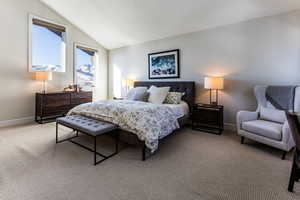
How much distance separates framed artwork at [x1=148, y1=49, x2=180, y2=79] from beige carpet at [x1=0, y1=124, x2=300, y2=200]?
2.42 m

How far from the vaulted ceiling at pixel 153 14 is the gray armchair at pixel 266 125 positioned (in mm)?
1616

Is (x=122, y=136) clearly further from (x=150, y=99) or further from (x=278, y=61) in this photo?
(x=278, y=61)

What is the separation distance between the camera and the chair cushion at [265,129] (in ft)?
7.86

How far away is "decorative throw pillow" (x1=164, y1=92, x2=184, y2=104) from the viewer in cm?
393

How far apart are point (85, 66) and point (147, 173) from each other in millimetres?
5031

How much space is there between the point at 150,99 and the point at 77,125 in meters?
1.92

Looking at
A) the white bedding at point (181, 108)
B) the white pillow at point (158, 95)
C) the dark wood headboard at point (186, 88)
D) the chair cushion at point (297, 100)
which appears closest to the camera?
the chair cushion at point (297, 100)

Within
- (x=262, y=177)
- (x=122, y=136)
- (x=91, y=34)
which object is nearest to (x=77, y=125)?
(x=122, y=136)

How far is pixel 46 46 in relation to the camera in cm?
470

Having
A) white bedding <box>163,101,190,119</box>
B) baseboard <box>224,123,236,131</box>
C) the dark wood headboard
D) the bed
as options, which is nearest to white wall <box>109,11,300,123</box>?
baseboard <box>224,123,236,131</box>

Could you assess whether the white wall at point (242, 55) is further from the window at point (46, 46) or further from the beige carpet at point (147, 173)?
the window at point (46, 46)

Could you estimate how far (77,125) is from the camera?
2.52 meters

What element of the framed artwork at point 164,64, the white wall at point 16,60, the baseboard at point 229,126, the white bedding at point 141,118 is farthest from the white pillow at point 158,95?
the white wall at point 16,60

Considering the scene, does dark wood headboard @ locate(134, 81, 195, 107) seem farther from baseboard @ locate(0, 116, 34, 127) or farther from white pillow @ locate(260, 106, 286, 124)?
baseboard @ locate(0, 116, 34, 127)
